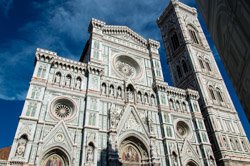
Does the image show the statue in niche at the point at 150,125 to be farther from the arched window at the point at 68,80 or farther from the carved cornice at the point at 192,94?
the arched window at the point at 68,80

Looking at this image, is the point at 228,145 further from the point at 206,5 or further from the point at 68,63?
the point at 206,5

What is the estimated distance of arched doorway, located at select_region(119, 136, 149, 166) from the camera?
17.4m

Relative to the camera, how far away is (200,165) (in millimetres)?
19656

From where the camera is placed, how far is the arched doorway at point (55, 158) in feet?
46.6

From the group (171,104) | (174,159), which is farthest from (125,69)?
→ (174,159)

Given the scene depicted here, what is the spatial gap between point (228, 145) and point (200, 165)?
5.79 metres

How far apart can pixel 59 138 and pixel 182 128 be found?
1390cm

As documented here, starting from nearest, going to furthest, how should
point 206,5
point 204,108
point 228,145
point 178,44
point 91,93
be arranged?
point 206,5 < point 91,93 < point 228,145 < point 204,108 < point 178,44

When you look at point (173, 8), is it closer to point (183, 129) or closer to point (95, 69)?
point (183, 129)


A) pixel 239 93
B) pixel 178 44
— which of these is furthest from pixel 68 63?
pixel 178 44

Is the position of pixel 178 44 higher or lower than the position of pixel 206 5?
higher

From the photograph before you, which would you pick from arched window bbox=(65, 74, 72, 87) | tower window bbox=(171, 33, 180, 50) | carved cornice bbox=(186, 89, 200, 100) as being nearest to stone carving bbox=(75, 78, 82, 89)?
arched window bbox=(65, 74, 72, 87)

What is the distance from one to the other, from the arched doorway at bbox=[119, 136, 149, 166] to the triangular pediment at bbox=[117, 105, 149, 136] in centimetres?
93

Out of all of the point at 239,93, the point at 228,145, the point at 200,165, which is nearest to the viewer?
A: the point at 239,93
